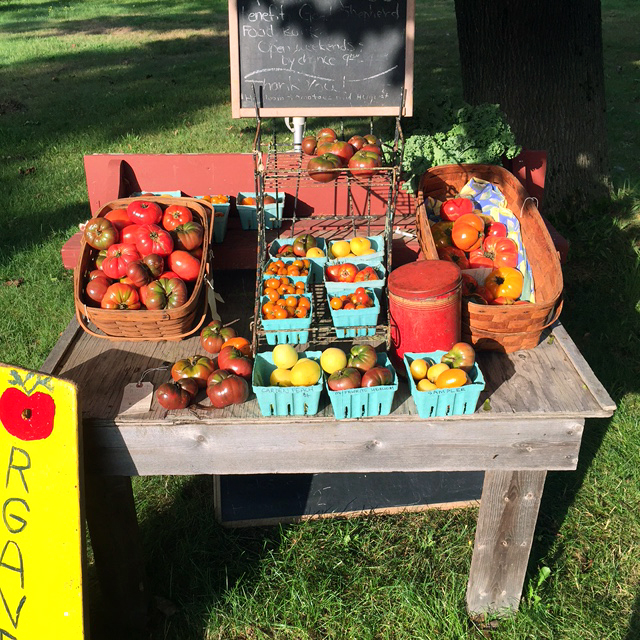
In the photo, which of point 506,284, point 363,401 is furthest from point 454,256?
point 363,401

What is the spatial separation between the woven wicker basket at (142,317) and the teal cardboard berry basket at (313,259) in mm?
371

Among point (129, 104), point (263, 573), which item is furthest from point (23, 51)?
point (263, 573)

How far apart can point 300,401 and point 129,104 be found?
9509 mm

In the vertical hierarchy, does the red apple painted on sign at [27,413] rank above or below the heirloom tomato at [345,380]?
below

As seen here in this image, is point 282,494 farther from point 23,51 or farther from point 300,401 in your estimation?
point 23,51

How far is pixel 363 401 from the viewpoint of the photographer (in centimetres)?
254

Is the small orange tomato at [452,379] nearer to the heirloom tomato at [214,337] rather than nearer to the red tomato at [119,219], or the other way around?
the heirloom tomato at [214,337]

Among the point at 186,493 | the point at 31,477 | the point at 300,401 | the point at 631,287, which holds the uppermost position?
the point at 300,401

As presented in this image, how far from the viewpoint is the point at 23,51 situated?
48.7 ft

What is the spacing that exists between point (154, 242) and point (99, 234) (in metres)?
0.27

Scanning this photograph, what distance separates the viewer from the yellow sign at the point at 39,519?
2.43m

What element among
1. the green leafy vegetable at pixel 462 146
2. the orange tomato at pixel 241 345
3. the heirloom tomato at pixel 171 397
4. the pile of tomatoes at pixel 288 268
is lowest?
the heirloom tomato at pixel 171 397

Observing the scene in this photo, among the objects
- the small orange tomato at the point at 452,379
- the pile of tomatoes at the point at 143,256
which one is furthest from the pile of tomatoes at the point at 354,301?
the pile of tomatoes at the point at 143,256

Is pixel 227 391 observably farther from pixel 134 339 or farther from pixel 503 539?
pixel 503 539
